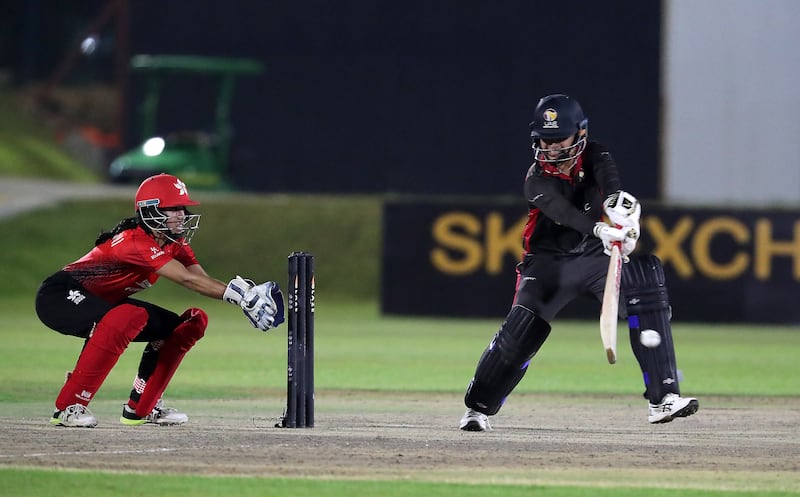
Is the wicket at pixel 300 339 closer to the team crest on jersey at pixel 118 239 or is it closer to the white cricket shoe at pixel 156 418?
the white cricket shoe at pixel 156 418

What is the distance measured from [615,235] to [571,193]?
0.65 metres

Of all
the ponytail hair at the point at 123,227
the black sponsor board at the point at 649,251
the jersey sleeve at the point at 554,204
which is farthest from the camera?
the black sponsor board at the point at 649,251

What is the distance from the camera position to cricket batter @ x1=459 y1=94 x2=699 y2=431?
892cm

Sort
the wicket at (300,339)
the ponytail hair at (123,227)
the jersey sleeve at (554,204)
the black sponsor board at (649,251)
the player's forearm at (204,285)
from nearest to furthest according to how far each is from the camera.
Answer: the jersey sleeve at (554,204) → the player's forearm at (204,285) → the wicket at (300,339) → the ponytail hair at (123,227) → the black sponsor board at (649,251)

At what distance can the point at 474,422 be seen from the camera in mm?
9281

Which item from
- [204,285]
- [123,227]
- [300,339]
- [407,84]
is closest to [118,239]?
[123,227]

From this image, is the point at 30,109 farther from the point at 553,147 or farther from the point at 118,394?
the point at 553,147

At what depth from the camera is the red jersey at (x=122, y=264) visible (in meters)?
9.16

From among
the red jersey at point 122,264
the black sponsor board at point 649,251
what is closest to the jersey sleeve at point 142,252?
the red jersey at point 122,264

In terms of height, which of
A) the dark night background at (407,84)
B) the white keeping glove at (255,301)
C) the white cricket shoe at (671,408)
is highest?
the dark night background at (407,84)

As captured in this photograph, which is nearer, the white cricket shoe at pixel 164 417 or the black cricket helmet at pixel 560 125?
the black cricket helmet at pixel 560 125

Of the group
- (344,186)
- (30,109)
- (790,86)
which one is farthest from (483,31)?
(30,109)

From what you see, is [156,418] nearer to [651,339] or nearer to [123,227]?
[123,227]

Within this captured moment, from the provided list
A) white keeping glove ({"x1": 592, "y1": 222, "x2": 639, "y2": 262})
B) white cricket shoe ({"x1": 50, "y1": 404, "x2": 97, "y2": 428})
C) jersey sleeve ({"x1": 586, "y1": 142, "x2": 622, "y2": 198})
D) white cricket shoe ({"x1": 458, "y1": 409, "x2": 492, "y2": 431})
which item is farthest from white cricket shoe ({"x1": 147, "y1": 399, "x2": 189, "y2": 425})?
jersey sleeve ({"x1": 586, "y1": 142, "x2": 622, "y2": 198})
